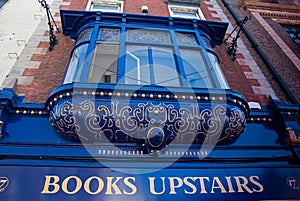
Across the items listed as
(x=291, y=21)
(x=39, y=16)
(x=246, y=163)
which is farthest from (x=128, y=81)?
(x=291, y=21)

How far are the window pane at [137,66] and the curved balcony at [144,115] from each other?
54 cm

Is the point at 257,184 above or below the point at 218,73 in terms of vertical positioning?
below

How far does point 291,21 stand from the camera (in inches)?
416

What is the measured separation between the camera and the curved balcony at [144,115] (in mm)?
4016

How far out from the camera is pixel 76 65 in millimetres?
5121

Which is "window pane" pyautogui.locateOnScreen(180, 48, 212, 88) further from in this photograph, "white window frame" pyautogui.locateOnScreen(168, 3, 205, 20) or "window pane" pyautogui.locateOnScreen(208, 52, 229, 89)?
"white window frame" pyautogui.locateOnScreen(168, 3, 205, 20)

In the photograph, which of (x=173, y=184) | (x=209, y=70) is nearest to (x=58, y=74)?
(x=209, y=70)

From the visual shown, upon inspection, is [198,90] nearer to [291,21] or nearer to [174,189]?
[174,189]

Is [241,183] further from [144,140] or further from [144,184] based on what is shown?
[144,140]

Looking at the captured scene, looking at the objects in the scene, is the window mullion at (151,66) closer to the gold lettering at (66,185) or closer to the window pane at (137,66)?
the window pane at (137,66)

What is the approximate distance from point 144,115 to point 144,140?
46 centimetres

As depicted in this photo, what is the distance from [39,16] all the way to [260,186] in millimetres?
8596

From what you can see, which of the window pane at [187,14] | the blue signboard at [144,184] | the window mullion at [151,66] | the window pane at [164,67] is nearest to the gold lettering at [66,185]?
the blue signboard at [144,184]

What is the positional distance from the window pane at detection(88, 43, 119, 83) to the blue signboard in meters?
2.02
